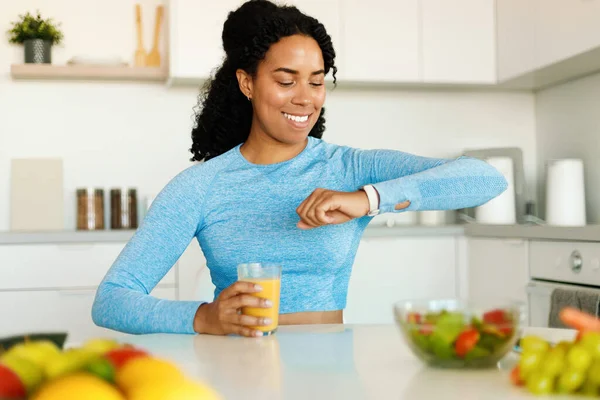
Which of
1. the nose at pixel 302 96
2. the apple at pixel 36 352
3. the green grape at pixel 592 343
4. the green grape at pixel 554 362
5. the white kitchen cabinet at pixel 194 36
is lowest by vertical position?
the green grape at pixel 554 362

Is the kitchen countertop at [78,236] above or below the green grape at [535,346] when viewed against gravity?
above

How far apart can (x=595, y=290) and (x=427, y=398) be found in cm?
203

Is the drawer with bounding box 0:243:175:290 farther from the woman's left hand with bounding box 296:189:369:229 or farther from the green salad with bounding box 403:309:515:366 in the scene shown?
the green salad with bounding box 403:309:515:366

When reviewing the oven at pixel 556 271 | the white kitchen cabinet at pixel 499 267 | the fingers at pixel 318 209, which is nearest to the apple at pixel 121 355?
the fingers at pixel 318 209

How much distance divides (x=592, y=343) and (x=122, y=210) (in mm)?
3180

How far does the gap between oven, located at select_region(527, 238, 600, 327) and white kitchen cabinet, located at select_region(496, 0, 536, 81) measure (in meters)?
0.97

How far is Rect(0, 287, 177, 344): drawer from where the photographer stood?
10.6 ft

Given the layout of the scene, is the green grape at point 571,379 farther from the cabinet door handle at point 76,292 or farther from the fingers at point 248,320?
the cabinet door handle at point 76,292

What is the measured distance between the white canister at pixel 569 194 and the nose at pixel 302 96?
204 cm

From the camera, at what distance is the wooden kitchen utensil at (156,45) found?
3818 millimetres

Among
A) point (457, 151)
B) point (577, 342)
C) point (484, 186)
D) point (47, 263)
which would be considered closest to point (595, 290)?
point (484, 186)

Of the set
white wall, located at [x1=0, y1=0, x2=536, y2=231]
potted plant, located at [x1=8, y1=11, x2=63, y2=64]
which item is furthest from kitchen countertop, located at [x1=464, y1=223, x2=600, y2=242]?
potted plant, located at [x1=8, y1=11, x2=63, y2=64]

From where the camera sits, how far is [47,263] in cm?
328

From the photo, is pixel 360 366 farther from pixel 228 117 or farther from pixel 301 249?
pixel 228 117
